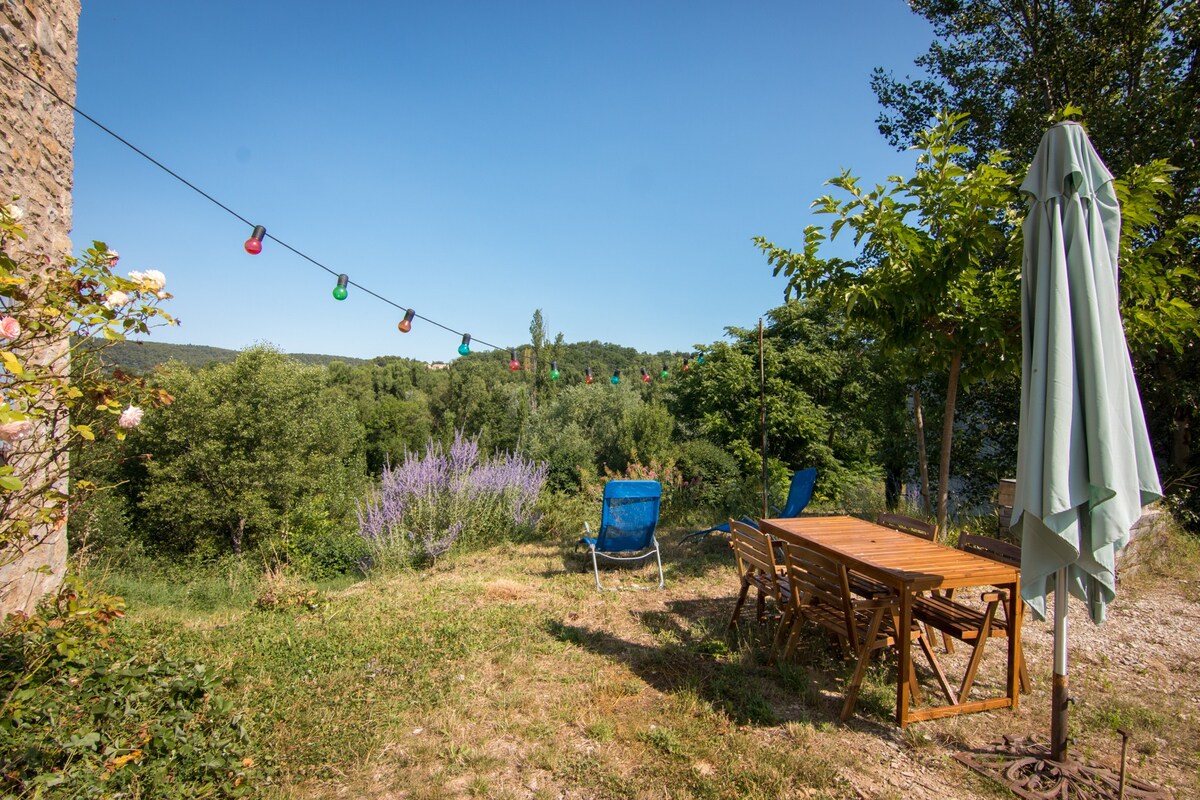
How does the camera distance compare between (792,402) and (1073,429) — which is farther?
(792,402)

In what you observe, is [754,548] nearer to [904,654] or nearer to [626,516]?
[904,654]

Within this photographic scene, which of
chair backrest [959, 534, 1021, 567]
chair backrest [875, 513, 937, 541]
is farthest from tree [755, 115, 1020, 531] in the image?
chair backrest [959, 534, 1021, 567]

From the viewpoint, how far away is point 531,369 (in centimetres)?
2988

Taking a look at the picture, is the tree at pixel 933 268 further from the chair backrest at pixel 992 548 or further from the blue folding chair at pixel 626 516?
the blue folding chair at pixel 626 516

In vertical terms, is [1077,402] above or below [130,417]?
above

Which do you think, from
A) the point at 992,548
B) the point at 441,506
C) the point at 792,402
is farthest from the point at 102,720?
the point at 792,402

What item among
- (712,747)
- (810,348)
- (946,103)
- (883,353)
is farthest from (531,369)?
(712,747)

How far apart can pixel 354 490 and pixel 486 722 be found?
19721 millimetres

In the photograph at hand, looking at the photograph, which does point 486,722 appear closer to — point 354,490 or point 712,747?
point 712,747

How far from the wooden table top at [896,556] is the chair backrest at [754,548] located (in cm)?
22

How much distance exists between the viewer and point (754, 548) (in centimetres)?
354

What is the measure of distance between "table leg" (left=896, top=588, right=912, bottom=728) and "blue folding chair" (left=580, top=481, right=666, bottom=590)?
2.66m

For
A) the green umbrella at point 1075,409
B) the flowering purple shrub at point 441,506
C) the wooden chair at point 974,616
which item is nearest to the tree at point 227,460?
the flowering purple shrub at point 441,506

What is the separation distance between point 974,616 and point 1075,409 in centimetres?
138
